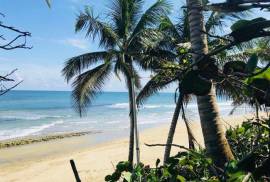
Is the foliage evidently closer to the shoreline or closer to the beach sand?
the beach sand

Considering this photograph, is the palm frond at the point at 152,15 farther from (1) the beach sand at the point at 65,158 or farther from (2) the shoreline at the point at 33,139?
(2) the shoreline at the point at 33,139

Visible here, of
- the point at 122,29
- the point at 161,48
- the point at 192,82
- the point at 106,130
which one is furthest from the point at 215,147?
the point at 106,130

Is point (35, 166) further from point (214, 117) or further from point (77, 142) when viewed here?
point (214, 117)

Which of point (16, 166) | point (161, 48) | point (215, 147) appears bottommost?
point (16, 166)

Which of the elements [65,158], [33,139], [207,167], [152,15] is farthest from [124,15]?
[33,139]

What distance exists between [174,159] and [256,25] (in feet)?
3.57

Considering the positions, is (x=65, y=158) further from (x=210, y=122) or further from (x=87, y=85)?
(x=210, y=122)

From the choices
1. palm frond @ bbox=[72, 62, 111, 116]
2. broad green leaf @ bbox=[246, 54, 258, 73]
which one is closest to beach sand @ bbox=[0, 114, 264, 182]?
palm frond @ bbox=[72, 62, 111, 116]

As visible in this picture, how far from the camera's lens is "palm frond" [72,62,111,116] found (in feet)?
48.6

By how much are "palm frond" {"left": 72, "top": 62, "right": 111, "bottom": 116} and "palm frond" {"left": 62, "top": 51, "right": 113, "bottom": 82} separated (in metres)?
0.29

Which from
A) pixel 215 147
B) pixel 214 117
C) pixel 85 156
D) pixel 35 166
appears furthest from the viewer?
pixel 85 156

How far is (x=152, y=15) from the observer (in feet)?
50.6

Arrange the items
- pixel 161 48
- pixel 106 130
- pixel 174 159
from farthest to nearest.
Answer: pixel 106 130
pixel 161 48
pixel 174 159

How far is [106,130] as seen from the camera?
116 feet
